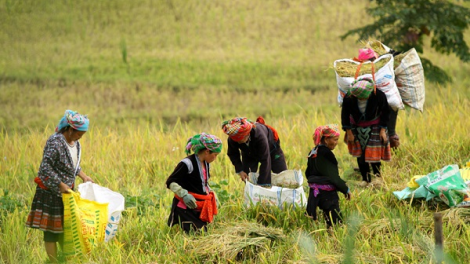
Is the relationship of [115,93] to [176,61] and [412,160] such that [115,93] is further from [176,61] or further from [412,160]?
[412,160]

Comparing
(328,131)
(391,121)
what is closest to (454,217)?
(328,131)

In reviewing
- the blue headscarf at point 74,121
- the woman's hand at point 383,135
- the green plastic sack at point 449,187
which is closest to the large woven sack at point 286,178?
the woman's hand at point 383,135

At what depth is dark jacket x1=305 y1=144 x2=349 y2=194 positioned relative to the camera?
4.59 meters

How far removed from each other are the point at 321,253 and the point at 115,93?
852 cm

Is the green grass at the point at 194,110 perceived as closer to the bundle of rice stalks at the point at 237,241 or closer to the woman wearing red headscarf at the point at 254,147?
the bundle of rice stalks at the point at 237,241

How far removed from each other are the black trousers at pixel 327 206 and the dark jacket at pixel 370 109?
1.12m

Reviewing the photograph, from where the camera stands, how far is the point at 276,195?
495 cm

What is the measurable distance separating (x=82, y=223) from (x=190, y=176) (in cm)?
89

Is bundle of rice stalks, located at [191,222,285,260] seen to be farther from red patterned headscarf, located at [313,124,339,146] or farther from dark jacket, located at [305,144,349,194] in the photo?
red patterned headscarf, located at [313,124,339,146]

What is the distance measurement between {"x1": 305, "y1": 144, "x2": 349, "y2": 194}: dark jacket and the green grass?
331 millimetres

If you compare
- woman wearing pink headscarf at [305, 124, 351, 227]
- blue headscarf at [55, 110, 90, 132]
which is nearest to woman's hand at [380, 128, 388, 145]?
woman wearing pink headscarf at [305, 124, 351, 227]

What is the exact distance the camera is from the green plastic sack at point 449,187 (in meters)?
4.80

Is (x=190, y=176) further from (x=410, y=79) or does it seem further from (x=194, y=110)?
(x=194, y=110)

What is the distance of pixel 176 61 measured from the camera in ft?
44.3
